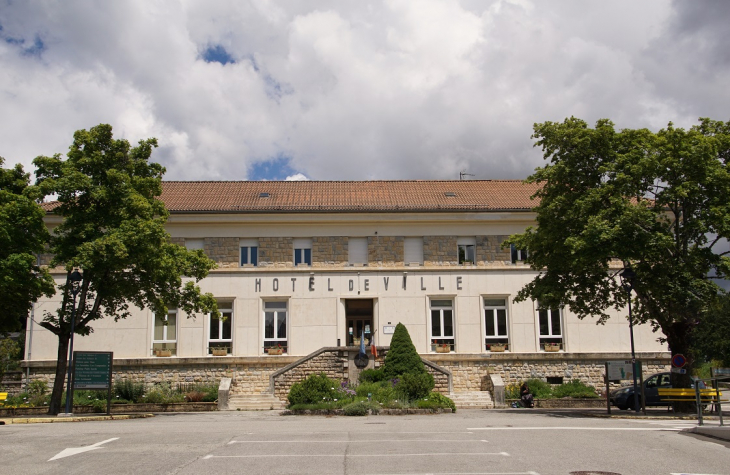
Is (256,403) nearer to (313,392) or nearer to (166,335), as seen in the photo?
(313,392)

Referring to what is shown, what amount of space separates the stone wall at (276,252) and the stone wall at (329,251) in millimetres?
1089

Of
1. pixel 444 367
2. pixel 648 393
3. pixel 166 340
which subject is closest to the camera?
pixel 648 393

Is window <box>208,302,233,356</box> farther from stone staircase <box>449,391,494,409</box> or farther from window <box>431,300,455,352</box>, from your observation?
stone staircase <box>449,391,494,409</box>

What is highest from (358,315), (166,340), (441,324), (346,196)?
(346,196)

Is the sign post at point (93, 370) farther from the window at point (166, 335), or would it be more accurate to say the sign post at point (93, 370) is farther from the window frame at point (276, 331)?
the window frame at point (276, 331)

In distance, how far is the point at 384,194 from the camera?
33562 millimetres

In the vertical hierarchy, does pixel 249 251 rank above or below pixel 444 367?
above

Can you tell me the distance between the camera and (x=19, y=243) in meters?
20.6

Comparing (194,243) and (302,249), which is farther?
(302,249)

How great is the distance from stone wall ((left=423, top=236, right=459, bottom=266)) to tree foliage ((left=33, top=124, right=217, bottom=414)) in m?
11.5

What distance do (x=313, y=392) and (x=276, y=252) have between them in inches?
374

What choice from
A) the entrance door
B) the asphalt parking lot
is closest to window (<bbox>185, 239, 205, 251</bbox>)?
the entrance door

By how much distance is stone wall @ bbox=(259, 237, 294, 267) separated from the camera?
30922 mm

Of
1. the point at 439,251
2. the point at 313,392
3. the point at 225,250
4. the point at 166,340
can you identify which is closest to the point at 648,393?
the point at 439,251
